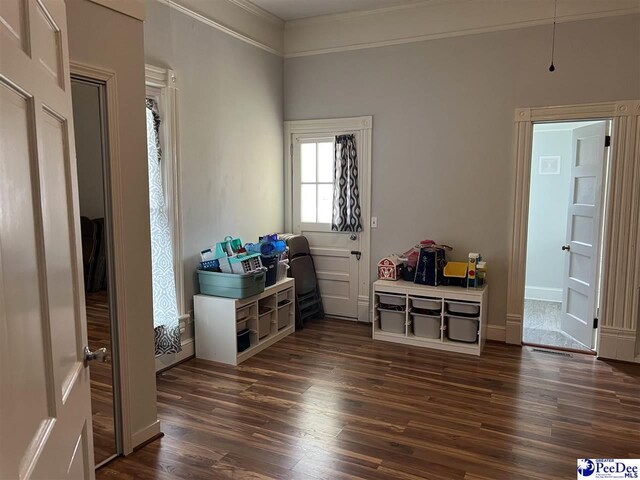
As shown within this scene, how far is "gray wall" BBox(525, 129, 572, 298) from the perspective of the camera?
611 centimetres

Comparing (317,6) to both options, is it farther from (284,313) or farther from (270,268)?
(284,313)

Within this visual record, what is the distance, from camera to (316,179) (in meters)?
5.25

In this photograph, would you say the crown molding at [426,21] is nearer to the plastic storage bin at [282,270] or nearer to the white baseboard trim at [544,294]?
the plastic storage bin at [282,270]

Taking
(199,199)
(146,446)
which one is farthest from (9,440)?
(199,199)

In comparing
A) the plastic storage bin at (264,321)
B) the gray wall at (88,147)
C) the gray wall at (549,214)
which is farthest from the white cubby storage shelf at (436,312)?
the gray wall at (88,147)

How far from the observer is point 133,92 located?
8.28ft

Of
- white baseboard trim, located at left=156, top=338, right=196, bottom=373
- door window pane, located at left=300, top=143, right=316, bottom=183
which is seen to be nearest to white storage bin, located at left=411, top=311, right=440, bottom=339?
door window pane, located at left=300, top=143, right=316, bottom=183

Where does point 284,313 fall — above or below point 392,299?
below

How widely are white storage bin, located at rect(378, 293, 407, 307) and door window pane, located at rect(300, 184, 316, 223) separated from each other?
1.25 meters

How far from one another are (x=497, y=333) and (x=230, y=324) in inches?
99.2

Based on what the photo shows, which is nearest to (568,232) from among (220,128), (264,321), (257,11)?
(264,321)

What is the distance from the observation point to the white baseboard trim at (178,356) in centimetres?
377

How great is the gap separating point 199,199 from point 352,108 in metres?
1.93

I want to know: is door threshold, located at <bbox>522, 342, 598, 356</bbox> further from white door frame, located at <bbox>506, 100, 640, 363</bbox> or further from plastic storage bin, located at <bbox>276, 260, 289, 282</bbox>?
plastic storage bin, located at <bbox>276, 260, 289, 282</bbox>
